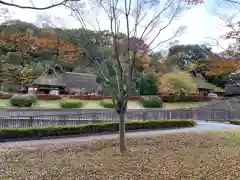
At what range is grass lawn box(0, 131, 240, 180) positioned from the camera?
7.39m

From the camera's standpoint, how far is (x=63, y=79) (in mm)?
42312

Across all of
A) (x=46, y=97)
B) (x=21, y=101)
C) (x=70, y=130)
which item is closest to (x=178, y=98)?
(x=46, y=97)

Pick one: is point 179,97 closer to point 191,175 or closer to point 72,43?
point 72,43

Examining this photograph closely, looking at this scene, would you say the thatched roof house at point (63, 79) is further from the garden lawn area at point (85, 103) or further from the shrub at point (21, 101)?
the shrub at point (21, 101)

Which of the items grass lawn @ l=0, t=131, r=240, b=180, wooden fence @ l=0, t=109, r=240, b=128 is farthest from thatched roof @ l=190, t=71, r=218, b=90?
grass lawn @ l=0, t=131, r=240, b=180

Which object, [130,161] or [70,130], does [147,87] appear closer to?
[70,130]

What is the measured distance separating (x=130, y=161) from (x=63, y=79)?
113 ft

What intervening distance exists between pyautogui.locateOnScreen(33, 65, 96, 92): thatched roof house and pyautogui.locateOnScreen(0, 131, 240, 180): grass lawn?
29318 millimetres

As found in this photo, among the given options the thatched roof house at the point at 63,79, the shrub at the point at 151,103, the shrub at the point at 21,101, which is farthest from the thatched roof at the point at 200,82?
the shrub at the point at 21,101

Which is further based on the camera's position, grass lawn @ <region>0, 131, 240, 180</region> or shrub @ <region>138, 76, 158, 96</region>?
shrub @ <region>138, 76, 158, 96</region>

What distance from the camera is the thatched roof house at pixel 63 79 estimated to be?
4019cm

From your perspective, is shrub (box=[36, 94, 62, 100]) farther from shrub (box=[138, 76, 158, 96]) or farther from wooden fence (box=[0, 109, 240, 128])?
shrub (box=[138, 76, 158, 96])

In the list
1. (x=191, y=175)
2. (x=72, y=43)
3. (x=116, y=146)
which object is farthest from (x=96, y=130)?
(x=191, y=175)

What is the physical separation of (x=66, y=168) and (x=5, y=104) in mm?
23335
